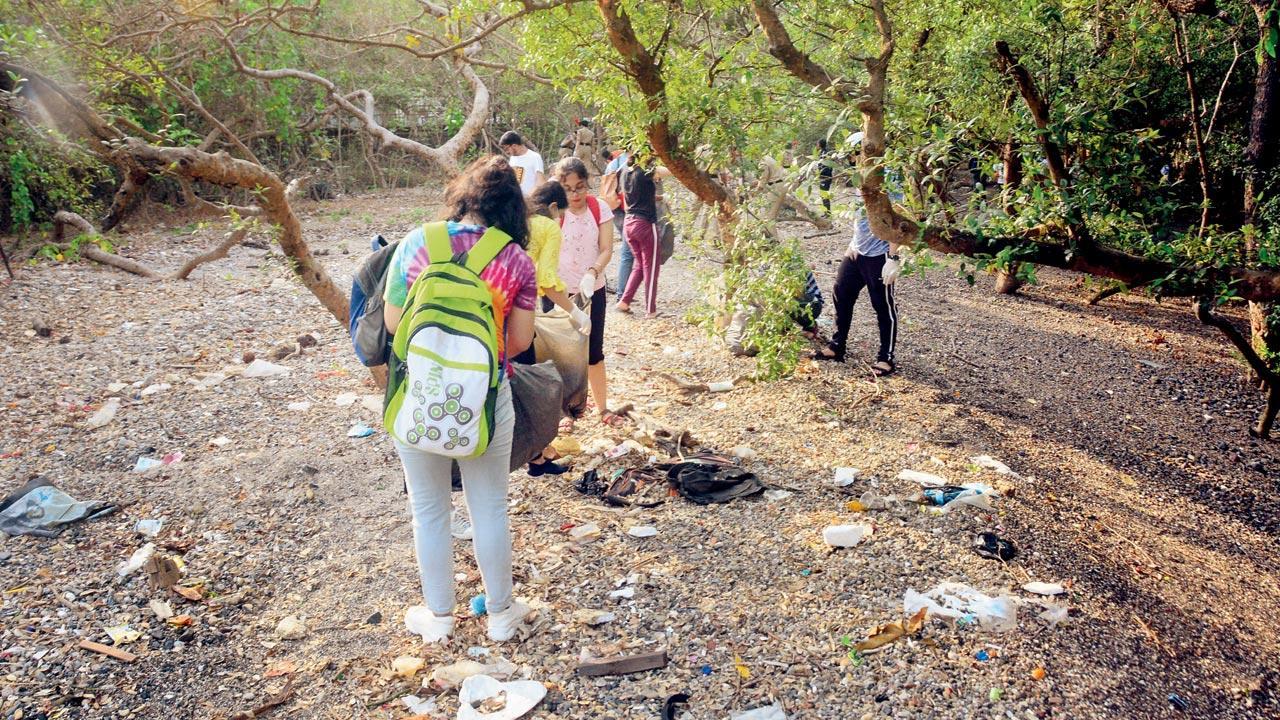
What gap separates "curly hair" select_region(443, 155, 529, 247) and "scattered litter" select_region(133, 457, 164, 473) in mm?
3052

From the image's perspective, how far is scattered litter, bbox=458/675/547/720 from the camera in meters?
Answer: 2.74

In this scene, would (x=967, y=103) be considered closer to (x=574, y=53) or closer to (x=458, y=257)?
(x=574, y=53)

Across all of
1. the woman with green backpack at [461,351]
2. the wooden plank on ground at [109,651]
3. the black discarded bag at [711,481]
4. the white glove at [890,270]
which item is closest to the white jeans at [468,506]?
the woman with green backpack at [461,351]

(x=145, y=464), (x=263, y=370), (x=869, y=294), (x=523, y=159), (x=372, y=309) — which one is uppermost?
(x=523, y=159)

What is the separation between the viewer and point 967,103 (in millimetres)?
5191

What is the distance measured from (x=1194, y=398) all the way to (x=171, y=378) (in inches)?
295

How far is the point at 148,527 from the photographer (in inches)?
160

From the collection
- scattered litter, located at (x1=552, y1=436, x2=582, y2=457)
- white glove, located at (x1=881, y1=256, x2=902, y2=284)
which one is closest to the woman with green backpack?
scattered litter, located at (x1=552, y1=436, x2=582, y2=457)

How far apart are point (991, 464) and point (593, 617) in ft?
8.56

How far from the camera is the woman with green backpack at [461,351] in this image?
2.61 meters

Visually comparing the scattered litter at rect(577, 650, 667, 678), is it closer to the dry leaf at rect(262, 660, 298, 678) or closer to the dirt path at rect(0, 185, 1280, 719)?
the dirt path at rect(0, 185, 1280, 719)

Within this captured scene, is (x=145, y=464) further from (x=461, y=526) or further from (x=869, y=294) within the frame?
(x=869, y=294)

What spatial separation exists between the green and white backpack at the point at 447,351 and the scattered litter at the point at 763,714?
1176mm

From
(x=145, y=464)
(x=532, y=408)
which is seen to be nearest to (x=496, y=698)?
(x=532, y=408)
